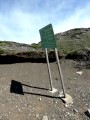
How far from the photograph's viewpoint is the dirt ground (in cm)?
1189

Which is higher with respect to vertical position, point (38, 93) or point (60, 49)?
point (60, 49)

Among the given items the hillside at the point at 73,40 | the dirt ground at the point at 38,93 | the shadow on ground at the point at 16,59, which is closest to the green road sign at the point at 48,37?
the dirt ground at the point at 38,93

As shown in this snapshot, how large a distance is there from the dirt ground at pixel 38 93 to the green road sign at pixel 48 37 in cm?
224

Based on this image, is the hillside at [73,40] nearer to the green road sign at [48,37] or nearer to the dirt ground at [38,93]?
the dirt ground at [38,93]

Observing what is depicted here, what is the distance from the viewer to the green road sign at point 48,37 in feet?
41.4

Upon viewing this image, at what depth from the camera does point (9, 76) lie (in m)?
15.8

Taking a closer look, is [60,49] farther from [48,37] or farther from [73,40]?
[48,37]

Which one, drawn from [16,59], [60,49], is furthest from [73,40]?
[16,59]

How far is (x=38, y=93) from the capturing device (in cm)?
1359

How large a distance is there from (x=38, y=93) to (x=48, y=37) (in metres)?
2.63

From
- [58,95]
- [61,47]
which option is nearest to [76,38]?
[61,47]

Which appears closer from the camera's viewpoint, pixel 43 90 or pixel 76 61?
pixel 43 90

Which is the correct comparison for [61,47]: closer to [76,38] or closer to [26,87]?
[76,38]

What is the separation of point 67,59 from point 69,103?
17.4 ft
